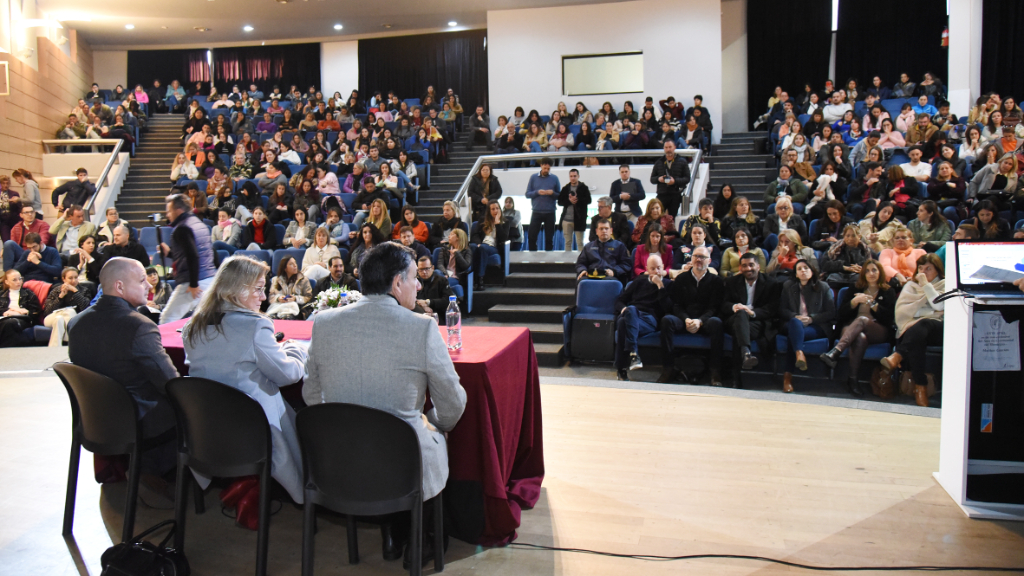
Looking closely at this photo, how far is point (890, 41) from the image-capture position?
13180 millimetres

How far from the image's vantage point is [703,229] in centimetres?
630

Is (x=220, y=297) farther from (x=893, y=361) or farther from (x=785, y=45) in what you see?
(x=785, y=45)

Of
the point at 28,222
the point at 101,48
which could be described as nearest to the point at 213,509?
the point at 28,222

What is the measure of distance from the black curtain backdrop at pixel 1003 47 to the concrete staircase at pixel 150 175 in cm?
1357

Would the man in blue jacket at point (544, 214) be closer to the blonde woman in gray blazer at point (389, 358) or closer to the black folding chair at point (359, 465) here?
the blonde woman in gray blazer at point (389, 358)

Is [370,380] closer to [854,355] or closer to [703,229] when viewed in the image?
[854,355]

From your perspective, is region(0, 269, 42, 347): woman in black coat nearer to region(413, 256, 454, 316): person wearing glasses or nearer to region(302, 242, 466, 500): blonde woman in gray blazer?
region(413, 256, 454, 316): person wearing glasses

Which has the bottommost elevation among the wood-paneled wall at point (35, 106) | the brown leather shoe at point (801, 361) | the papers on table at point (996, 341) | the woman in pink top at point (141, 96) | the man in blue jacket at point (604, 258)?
the brown leather shoe at point (801, 361)

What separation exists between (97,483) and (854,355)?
472 cm

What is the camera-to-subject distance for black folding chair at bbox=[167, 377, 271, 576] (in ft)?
6.95

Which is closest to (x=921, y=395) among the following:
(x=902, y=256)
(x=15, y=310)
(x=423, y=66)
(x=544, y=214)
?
(x=902, y=256)

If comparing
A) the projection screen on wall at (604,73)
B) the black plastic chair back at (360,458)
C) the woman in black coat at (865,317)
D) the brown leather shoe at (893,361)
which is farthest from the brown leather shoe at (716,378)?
the projection screen on wall at (604,73)

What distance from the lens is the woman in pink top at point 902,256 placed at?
218 inches

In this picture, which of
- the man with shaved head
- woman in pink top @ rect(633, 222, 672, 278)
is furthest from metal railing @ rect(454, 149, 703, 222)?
the man with shaved head
